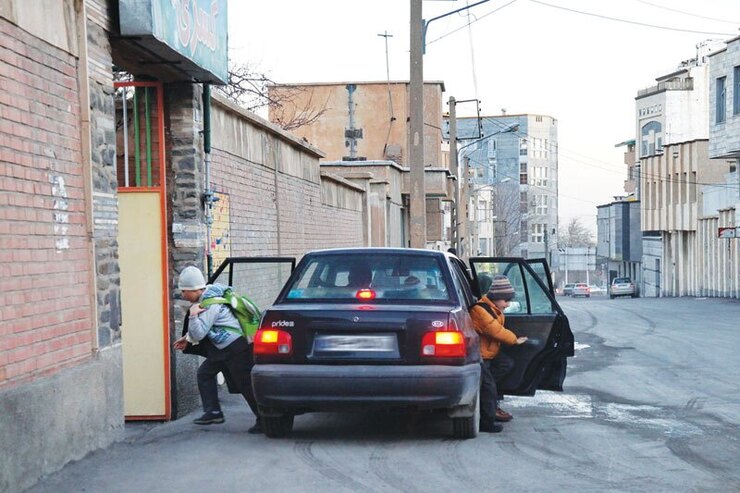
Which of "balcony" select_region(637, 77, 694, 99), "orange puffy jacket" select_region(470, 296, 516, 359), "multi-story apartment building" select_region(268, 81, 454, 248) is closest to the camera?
"orange puffy jacket" select_region(470, 296, 516, 359)

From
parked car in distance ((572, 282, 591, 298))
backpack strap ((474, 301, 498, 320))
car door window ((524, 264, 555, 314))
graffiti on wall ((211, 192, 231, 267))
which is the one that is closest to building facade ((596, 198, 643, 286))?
parked car in distance ((572, 282, 591, 298))

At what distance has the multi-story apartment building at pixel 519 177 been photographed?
98.2 metres

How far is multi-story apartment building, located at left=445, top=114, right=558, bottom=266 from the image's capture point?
322 ft

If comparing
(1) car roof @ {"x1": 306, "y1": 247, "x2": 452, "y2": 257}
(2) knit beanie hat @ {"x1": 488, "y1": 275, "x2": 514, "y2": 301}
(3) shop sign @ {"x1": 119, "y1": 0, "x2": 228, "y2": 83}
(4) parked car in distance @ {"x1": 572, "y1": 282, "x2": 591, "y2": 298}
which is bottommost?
(4) parked car in distance @ {"x1": 572, "y1": 282, "x2": 591, "y2": 298}

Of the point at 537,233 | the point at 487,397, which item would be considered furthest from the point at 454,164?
the point at 537,233

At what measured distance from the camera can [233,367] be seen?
29.9ft

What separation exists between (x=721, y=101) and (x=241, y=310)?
145 ft

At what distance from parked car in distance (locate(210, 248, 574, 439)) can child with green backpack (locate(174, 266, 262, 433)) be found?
26.0 inches

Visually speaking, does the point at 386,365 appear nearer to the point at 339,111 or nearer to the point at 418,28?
the point at 418,28

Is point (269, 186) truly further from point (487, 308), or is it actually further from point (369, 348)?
point (369, 348)

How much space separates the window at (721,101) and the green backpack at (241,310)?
4357cm

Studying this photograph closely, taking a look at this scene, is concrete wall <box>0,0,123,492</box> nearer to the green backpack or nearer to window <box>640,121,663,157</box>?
the green backpack

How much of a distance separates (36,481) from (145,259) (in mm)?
3743

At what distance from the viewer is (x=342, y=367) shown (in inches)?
316
